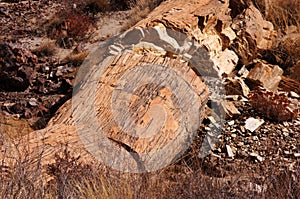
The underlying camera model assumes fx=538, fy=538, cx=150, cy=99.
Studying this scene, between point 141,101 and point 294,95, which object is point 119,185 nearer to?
point 141,101

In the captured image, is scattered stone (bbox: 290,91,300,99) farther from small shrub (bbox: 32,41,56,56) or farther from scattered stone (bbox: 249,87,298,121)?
small shrub (bbox: 32,41,56,56)

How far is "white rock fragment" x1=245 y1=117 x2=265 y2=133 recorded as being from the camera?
228 inches

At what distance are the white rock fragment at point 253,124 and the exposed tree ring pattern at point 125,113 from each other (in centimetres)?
60

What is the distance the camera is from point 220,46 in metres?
7.22

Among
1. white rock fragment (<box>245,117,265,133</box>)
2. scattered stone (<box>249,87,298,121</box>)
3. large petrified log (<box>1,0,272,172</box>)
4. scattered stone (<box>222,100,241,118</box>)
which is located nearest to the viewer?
large petrified log (<box>1,0,272,172</box>)

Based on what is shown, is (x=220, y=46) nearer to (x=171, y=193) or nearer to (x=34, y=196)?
(x=171, y=193)

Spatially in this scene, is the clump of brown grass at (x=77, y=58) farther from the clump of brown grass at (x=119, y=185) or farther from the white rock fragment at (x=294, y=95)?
the clump of brown grass at (x=119, y=185)

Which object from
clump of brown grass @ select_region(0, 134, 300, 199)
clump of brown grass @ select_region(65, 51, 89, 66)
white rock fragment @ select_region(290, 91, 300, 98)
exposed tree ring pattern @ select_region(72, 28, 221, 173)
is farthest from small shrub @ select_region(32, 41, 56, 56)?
clump of brown grass @ select_region(0, 134, 300, 199)

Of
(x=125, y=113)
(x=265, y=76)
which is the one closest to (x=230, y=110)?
(x=265, y=76)

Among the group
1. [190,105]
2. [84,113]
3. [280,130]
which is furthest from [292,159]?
[84,113]

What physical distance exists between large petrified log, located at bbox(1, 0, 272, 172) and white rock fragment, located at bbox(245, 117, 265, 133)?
1.84 feet

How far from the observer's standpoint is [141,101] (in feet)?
16.2

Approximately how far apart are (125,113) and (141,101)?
0.23 meters

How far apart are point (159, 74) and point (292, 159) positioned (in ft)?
5.08
